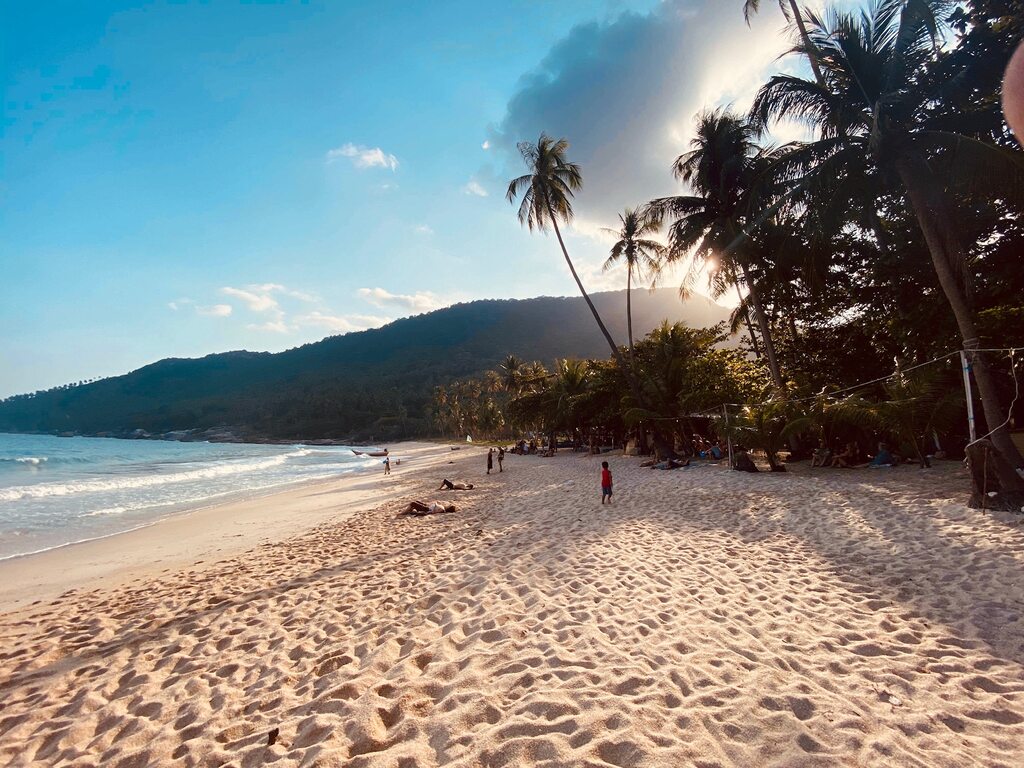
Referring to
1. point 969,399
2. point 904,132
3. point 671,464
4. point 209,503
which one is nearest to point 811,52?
point 904,132

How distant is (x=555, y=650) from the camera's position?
3396 mm

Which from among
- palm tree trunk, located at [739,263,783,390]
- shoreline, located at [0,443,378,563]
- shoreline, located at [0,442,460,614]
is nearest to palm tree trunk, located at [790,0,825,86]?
palm tree trunk, located at [739,263,783,390]

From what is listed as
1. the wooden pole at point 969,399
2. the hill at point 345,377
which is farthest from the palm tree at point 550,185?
the hill at point 345,377

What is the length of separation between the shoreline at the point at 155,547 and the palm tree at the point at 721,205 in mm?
13373

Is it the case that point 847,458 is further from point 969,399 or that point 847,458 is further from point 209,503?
point 209,503

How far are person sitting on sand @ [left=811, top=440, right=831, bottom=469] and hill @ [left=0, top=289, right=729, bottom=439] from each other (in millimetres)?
77099

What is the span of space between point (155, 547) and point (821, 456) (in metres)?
16.4

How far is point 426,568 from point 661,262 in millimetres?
17154

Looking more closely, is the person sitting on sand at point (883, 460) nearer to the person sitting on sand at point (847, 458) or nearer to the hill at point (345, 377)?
the person sitting on sand at point (847, 458)

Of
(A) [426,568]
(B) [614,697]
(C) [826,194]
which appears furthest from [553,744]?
(C) [826,194]

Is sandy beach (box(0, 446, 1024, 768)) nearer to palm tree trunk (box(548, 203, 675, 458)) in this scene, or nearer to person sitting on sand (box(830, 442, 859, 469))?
person sitting on sand (box(830, 442, 859, 469))

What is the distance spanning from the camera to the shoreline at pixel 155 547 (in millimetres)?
6684

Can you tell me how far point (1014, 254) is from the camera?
941 cm

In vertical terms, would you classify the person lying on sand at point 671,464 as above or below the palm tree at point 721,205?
below
